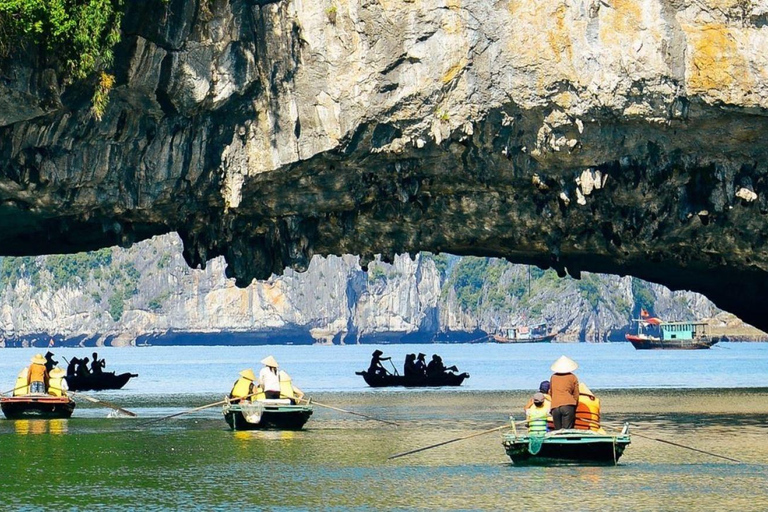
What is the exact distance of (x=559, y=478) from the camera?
2598 centimetres

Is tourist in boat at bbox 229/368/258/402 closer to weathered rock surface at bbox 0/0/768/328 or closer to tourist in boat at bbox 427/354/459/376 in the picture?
weathered rock surface at bbox 0/0/768/328

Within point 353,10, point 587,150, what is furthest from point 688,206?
point 353,10

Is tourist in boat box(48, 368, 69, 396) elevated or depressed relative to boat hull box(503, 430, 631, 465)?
elevated

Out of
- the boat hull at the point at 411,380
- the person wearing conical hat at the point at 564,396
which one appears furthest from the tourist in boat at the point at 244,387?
the boat hull at the point at 411,380

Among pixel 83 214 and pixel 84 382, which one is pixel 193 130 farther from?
pixel 84 382

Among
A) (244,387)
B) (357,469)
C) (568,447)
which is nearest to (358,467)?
(357,469)

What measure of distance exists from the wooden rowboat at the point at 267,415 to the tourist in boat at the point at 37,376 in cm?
682

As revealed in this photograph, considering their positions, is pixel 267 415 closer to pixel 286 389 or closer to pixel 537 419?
pixel 286 389

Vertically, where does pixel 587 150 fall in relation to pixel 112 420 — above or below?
above

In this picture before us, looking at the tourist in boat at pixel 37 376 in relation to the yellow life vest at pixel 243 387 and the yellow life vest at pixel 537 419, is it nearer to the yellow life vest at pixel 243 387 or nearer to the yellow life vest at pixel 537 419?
the yellow life vest at pixel 243 387

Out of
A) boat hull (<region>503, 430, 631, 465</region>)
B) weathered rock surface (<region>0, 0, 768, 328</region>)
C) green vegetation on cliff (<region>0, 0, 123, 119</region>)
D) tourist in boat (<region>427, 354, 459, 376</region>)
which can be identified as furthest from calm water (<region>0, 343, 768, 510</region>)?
tourist in boat (<region>427, 354, 459, 376</region>)

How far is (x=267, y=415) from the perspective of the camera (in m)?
36.1

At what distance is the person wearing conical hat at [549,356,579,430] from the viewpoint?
27.2m

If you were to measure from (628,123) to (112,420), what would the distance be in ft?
53.5
